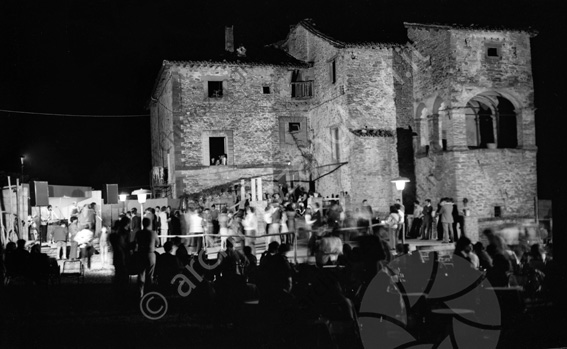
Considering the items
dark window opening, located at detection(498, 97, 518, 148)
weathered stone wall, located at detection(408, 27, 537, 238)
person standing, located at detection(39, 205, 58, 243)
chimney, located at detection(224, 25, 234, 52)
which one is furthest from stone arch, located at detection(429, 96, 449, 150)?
person standing, located at detection(39, 205, 58, 243)

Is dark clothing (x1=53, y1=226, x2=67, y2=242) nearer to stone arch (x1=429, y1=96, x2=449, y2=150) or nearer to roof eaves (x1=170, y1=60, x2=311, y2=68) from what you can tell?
roof eaves (x1=170, y1=60, x2=311, y2=68)

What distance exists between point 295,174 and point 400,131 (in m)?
4.75

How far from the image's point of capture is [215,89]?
2508cm

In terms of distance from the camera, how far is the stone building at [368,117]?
21.9m

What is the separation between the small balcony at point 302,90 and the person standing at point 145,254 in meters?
16.4

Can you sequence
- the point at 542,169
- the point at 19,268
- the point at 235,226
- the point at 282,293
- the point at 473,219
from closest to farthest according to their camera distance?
1. the point at 282,293
2. the point at 19,268
3. the point at 235,226
4. the point at 473,219
5. the point at 542,169

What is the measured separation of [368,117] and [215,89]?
20.9 ft

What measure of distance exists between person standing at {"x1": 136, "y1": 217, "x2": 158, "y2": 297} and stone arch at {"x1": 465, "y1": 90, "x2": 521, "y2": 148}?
15.7 m

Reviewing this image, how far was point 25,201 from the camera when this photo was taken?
1702cm

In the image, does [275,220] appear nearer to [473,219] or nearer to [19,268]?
[19,268]

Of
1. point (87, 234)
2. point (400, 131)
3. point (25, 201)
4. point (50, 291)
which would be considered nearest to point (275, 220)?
point (87, 234)

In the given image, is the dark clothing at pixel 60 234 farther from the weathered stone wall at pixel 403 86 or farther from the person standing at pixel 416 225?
the weathered stone wall at pixel 403 86

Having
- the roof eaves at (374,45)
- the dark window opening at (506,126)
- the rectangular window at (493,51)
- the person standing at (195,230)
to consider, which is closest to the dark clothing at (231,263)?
the person standing at (195,230)

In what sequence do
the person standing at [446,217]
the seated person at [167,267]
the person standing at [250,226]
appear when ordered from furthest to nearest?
the person standing at [446,217], the person standing at [250,226], the seated person at [167,267]
